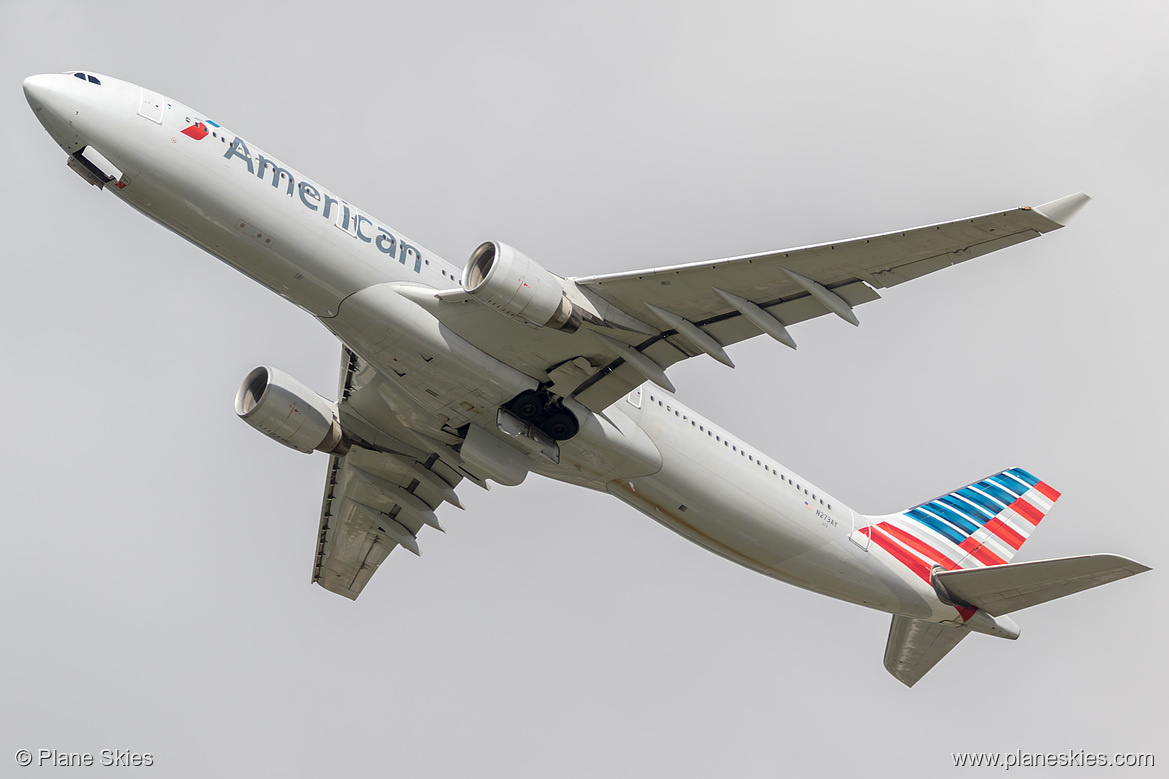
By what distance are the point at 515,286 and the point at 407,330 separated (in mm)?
2734

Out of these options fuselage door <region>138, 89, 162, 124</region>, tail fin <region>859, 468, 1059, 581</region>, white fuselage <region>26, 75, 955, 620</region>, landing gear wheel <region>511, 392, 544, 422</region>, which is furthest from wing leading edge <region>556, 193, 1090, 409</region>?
fuselage door <region>138, 89, 162, 124</region>

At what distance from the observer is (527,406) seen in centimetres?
2503

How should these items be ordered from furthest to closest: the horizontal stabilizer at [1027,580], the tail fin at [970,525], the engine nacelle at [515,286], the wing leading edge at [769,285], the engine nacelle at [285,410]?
1. the tail fin at [970,525]
2. the engine nacelle at [285,410]
3. the horizontal stabilizer at [1027,580]
4. the engine nacelle at [515,286]
5. the wing leading edge at [769,285]

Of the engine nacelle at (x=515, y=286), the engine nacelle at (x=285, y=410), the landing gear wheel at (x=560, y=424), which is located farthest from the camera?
the engine nacelle at (x=285, y=410)

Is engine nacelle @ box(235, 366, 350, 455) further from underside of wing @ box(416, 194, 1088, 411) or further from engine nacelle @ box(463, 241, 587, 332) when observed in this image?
engine nacelle @ box(463, 241, 587, 332)

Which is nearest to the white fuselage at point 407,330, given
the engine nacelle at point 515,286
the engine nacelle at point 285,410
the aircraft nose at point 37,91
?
the aircraft nose at point 37,91

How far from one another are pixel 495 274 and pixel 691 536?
9.36 metres

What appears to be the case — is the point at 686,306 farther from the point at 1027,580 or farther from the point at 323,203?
the point at 1027,580

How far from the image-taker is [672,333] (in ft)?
79.6

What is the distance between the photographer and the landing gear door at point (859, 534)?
28891 mm

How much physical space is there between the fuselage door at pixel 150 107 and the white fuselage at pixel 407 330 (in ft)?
0.09

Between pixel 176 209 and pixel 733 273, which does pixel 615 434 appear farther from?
pixel 176 209

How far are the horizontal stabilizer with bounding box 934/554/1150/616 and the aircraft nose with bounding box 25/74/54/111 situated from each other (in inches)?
925

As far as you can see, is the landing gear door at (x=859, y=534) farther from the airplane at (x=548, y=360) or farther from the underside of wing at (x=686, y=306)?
the underside of wing at (x=686, y=306)
